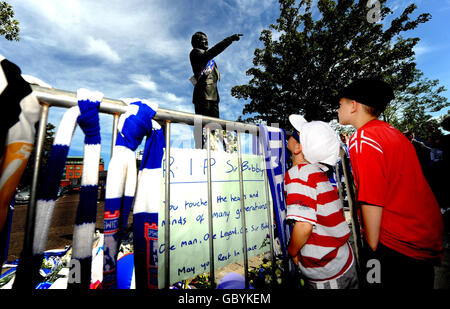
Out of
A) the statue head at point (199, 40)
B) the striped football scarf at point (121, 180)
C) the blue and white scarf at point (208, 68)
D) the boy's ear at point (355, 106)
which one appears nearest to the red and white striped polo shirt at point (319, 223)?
the boy's ear at point (355, 106)

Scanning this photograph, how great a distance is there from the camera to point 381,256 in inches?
54.0

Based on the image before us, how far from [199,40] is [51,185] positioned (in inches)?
126

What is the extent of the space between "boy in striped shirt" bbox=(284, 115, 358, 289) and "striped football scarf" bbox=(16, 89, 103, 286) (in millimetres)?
1256

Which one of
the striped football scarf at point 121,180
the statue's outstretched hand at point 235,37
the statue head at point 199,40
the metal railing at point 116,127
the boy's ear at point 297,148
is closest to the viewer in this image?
the metal railing at point 116,127

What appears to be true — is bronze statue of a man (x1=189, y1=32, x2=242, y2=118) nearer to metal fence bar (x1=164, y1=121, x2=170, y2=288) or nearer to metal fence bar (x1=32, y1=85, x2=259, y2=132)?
metal fence bar (x1=32, y1=85, x2=259, y2=132)

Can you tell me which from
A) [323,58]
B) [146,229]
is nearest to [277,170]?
[146,229]

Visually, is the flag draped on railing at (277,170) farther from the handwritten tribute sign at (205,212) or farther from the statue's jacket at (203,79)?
the statue's jacket at (203,79)

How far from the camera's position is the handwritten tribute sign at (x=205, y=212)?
4.35 ft

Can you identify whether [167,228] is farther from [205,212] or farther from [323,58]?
[323,58]

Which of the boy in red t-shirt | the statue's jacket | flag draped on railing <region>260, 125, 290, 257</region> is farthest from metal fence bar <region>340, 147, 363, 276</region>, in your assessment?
the statue's jacket

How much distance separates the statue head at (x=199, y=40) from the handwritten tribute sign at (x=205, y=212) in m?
2.55

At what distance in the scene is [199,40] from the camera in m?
3.27
